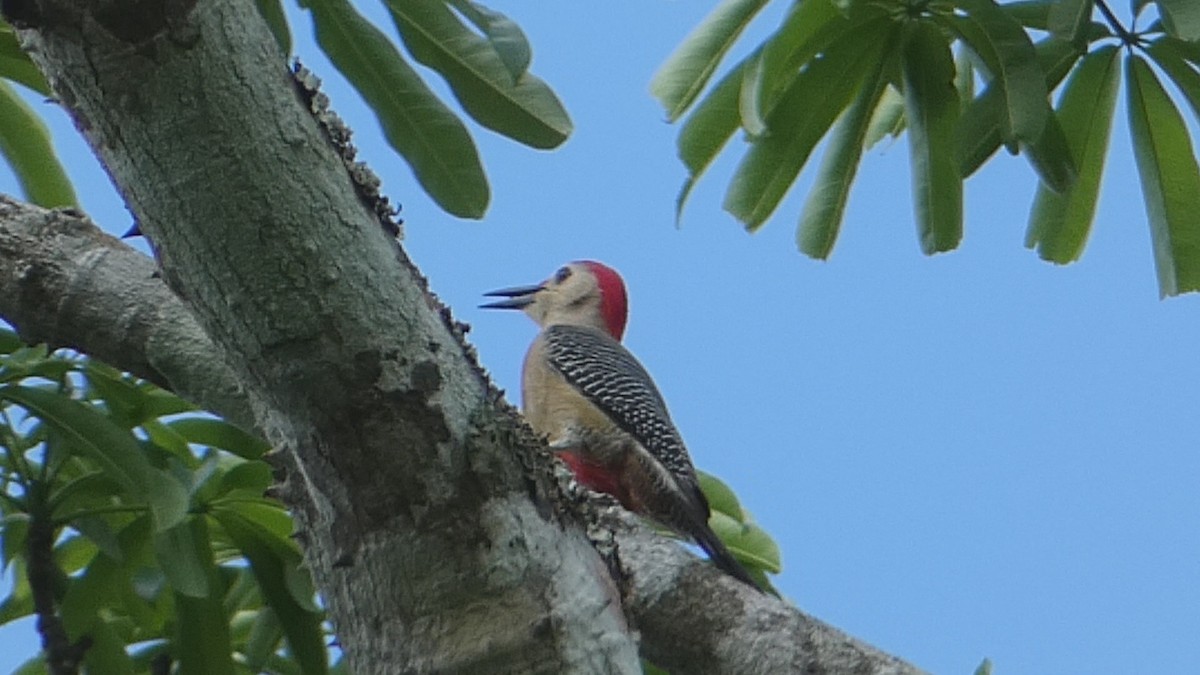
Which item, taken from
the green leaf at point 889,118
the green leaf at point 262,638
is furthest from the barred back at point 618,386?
the green leaf at point 262,638

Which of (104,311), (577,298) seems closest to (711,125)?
(104,311)

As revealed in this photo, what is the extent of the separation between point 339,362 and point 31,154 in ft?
4.76

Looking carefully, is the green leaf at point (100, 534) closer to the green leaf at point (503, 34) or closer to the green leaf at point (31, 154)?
the green leaf at point (31, 154)

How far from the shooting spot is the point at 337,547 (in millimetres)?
1431

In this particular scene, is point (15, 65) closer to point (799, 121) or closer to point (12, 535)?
point (12, 535)

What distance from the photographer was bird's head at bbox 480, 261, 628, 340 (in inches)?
188

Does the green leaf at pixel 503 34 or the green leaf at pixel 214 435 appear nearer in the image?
the green leaf at pixel 503 34

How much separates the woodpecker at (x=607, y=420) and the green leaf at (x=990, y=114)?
3.94 ft

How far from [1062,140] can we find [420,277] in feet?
3.49

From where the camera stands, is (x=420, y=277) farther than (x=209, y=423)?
No

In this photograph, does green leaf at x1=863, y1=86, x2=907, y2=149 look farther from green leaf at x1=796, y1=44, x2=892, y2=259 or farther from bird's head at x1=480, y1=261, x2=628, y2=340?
bird's head at x1=480, y1=261, x2=628, y2=340

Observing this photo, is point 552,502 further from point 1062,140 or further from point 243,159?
point 1062,140

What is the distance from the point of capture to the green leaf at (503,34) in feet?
5.95

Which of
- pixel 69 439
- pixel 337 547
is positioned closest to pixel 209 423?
pixel 69 439
